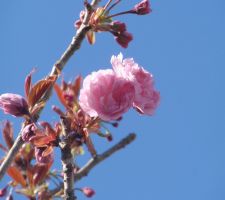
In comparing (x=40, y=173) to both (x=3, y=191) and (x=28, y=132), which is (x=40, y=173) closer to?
(x=3, y=191)

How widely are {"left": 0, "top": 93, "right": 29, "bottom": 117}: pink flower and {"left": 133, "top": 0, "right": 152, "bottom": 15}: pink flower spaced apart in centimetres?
71

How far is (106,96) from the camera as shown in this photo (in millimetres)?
1298

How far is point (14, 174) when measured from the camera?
1540 millimetres

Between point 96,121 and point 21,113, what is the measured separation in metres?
0.24

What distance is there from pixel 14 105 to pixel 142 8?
76 cm

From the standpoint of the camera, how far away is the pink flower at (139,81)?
135 cm

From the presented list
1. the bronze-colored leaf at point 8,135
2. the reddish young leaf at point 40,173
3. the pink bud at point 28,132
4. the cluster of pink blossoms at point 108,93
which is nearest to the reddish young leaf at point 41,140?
the pink bud at point 28,132

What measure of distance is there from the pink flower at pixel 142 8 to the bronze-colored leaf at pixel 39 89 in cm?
59

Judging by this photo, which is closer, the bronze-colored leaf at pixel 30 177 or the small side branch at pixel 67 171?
the small side branch at pixel 67 171

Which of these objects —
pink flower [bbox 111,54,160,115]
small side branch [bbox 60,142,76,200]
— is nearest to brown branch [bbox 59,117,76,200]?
small side branch [bbox 60,142,76,200]

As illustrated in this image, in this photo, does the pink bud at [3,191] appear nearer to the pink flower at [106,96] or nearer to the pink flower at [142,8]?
the pink flower at [106,96]

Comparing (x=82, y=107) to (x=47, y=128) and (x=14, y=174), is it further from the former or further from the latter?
(x=14, y=174)

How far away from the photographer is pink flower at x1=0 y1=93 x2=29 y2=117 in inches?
53.3

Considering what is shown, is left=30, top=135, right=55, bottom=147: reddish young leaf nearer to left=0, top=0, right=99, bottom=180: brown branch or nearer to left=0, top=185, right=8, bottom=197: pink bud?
left=0, top=0, right=99, bottom=180: brown branch
